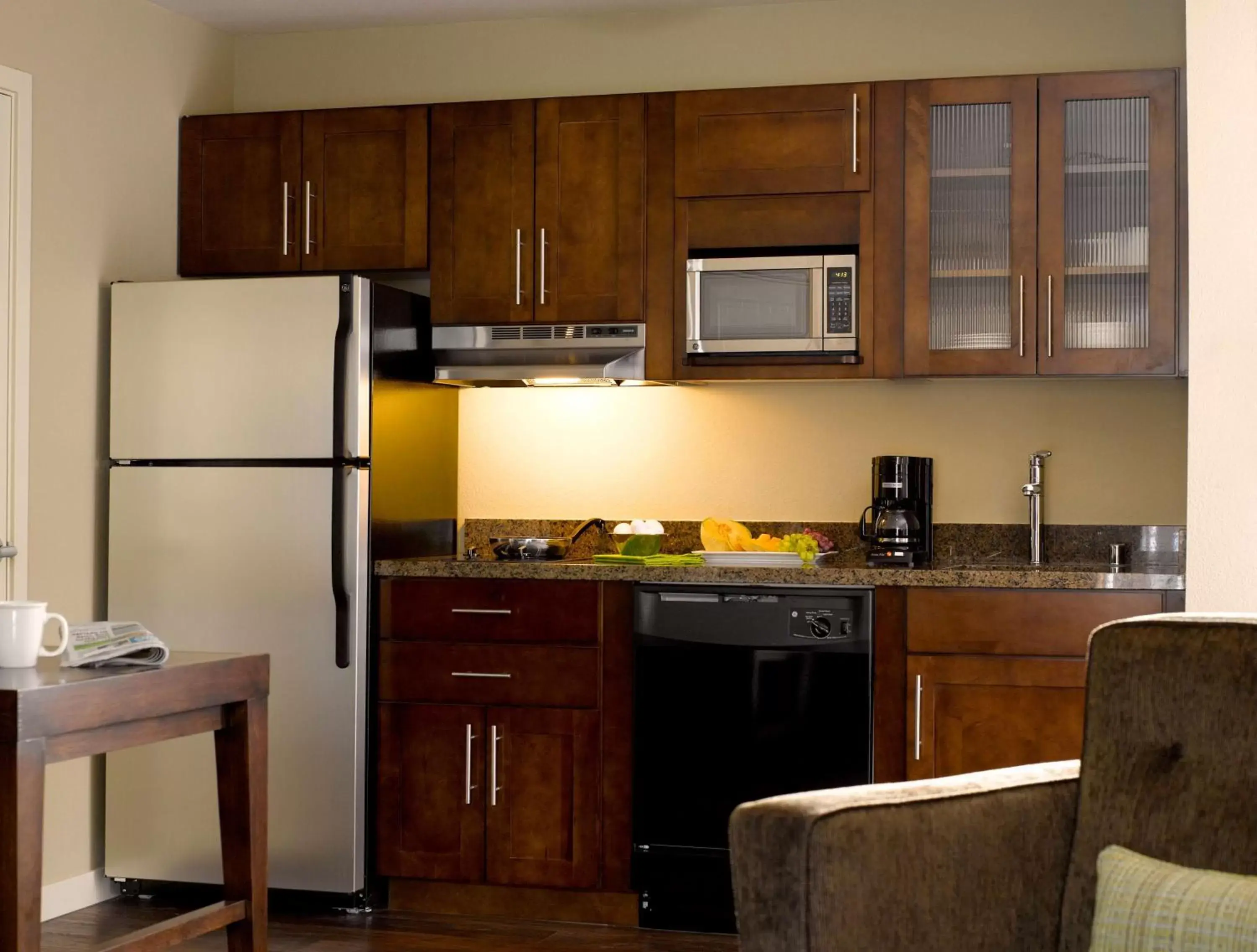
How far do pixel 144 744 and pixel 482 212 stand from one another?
80.2 inches

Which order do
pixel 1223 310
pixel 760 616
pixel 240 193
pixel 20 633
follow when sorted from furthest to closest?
pixel 240 193 → pixel 760 616 → pixel 1223 310 → pixel 20 633

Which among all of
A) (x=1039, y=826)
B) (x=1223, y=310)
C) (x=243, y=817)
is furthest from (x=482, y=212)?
(x=1039, y=826)

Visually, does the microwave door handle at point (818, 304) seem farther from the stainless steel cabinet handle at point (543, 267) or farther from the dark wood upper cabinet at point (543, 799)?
the dark wood upper cabinet at point (543, 799)

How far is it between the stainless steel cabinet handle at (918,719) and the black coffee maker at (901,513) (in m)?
0.34

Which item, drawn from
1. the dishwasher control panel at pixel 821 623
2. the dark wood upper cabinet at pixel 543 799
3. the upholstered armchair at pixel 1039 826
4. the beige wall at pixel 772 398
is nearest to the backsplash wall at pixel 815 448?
the beige wall at pixel 772 398

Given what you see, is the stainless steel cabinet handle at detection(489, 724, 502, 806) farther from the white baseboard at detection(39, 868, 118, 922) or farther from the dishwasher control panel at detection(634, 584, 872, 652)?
the white baseboard at detection(39, 868, 118, 922)

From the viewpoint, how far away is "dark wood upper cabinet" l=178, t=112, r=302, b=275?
4.39 metres

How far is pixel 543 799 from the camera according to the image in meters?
3.92

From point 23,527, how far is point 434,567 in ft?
3.52

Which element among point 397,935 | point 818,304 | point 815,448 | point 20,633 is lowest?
point 397,935

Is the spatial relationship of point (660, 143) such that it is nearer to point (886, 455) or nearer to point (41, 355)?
point (886, 455)

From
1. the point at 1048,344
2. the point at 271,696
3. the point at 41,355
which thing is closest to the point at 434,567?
the point at 271,696

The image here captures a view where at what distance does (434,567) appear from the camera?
4.02 metres

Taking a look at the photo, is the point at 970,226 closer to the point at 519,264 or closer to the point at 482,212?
the point at 519,264
